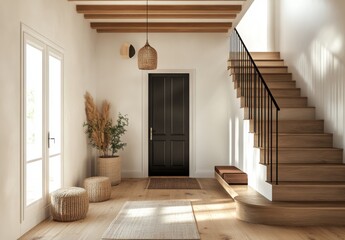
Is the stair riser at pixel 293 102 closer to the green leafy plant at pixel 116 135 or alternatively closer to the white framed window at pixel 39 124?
the green leafy plant at pixel 116 135

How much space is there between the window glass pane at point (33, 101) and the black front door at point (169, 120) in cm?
362

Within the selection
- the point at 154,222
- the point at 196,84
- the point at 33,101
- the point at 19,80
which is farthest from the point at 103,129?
the point at 19,80

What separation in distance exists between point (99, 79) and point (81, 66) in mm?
1220

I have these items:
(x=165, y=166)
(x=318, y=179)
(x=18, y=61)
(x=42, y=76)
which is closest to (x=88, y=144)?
(x=165, y=166)

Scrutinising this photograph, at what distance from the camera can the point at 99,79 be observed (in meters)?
8.32

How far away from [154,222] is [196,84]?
419 centimetres

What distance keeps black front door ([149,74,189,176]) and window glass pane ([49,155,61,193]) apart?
2877mm

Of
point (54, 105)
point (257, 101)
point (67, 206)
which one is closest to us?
point (67, 206)

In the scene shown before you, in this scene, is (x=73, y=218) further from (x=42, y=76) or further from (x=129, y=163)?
(x=129, y=163)

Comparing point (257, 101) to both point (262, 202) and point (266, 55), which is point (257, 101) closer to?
point (266, 55)

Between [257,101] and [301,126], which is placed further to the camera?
[257,101]

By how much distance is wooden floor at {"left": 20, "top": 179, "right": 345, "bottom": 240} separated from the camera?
4.19m

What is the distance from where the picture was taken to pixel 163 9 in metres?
6.54

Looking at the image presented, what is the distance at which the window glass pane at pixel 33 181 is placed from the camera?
461 centimetres
